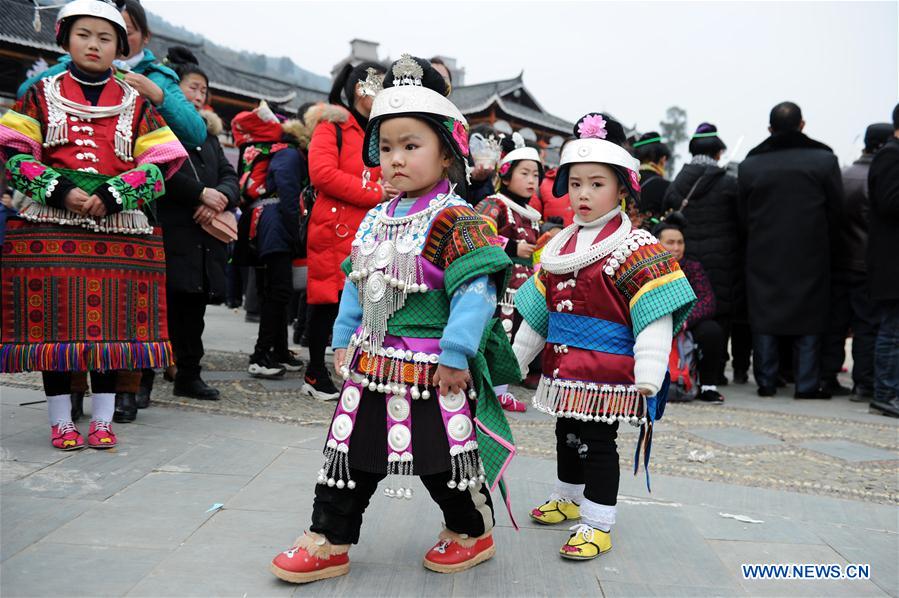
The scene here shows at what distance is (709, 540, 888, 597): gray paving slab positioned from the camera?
8.05 ft

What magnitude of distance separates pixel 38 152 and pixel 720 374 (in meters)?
5.48

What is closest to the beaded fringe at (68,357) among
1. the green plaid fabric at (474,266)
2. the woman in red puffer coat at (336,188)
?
the woman in red puffer coat at (336,188)

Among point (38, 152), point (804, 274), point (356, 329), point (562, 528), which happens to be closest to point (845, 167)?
point (804, 274)

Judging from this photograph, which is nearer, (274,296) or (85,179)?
(85,179)

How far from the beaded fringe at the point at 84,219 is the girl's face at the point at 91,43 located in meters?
0.67

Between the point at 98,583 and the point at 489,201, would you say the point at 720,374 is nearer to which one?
the point at 489,201

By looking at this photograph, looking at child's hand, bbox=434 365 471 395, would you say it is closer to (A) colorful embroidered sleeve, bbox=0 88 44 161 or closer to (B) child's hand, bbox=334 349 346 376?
(B) child's hand, bbox=334 349 346 376

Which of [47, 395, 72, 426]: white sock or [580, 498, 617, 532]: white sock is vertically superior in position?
[47, 395, 72, 426]: white sock

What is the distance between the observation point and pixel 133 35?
4074 mm

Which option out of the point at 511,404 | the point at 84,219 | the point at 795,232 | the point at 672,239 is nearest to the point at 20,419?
the point at 84,219

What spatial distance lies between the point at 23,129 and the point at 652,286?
2808 mm

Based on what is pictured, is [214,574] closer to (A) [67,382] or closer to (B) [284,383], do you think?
(A) [67,382]

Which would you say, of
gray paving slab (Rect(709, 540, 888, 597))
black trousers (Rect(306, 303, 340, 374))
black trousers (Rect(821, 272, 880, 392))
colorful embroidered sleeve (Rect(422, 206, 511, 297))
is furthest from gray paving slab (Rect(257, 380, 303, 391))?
black trousers (Rect(821, 272, 880, 392))

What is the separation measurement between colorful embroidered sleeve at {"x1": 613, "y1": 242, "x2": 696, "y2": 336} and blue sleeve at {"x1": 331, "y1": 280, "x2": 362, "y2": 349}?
96 centimetres
